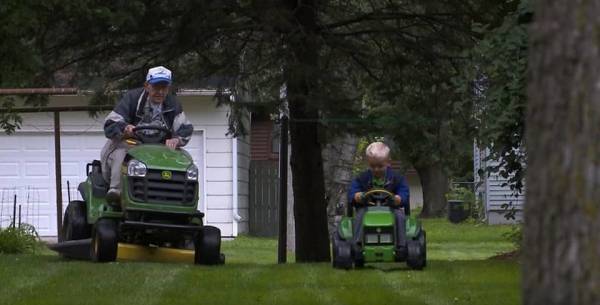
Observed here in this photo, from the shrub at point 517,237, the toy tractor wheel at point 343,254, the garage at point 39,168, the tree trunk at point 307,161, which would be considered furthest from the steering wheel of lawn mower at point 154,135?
the garage at point 39,168

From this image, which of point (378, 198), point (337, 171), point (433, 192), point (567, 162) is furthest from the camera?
point (433, 192)

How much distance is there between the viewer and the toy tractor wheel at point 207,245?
10.9 m

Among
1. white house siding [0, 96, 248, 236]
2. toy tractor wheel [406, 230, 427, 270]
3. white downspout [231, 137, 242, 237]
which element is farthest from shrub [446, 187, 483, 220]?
toy tractor wheel [406, 230, 427, 270]

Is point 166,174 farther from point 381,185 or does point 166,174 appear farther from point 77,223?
point 381,185

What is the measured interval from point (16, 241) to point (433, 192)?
88.5 ft

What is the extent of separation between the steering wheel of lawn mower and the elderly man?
45 mm

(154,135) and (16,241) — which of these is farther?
(16,241)

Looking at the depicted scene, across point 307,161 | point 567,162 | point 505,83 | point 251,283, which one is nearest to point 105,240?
point 251,283

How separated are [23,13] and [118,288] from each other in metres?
2.47

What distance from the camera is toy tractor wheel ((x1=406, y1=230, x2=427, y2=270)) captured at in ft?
33.3

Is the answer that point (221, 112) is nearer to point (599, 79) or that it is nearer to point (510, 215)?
point (510, 215)

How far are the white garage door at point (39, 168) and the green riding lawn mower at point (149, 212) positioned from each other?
12085 millimetres

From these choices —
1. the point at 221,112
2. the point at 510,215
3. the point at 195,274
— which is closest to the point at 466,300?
the point at 195,274

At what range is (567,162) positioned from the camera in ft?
13.3
